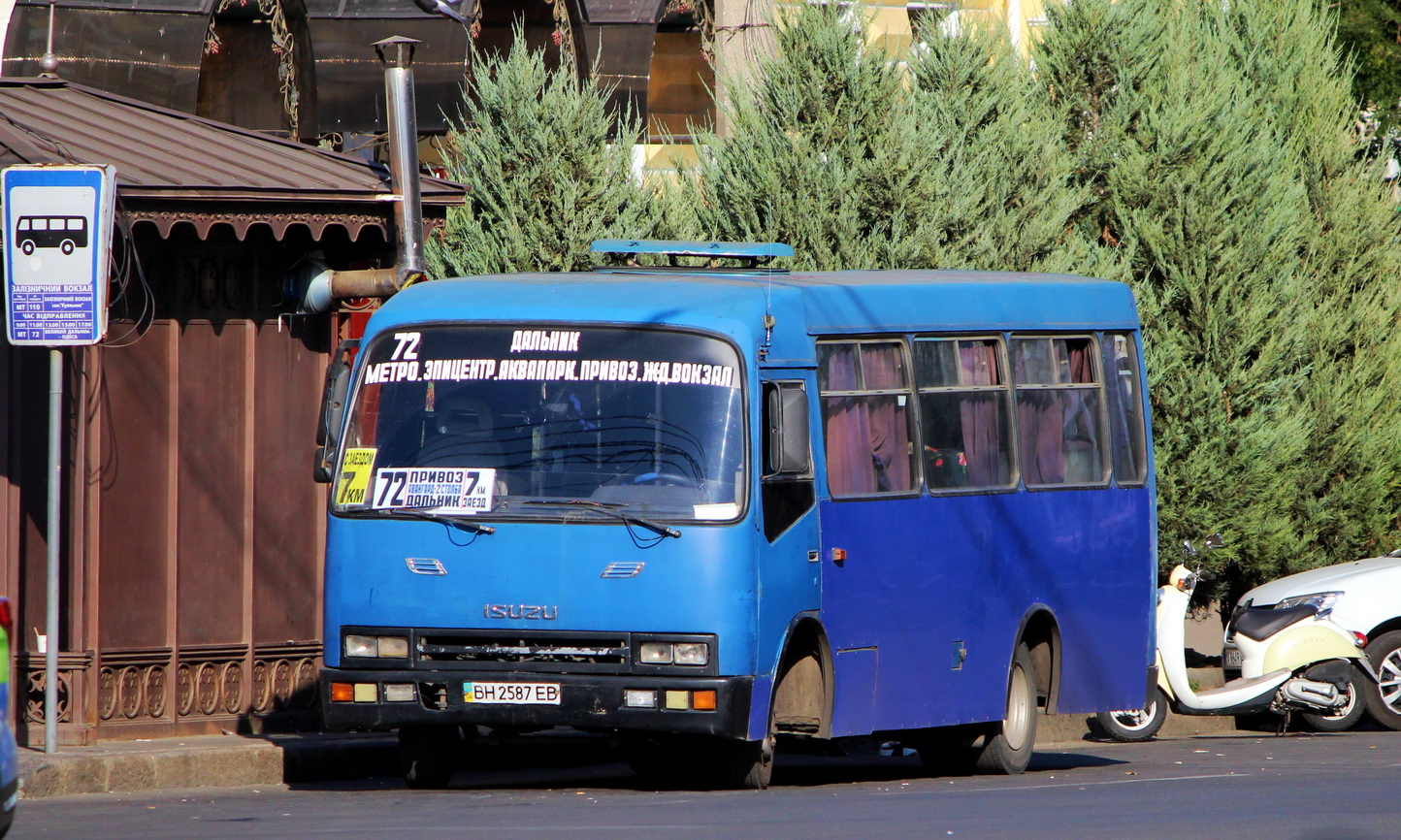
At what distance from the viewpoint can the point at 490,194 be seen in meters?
16.7

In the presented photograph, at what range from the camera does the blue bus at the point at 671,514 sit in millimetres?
10156

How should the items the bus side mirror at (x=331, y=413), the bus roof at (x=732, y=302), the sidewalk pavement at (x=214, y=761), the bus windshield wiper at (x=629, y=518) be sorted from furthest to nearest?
the bus side mirror at (x=331, y=413) < the bus roof at (x=732, y=302) < the sidewalk pavement at (x=214, y=761) < the bus windshield wiper at (x=629, y=518)

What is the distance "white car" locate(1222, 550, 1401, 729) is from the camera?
16.2m

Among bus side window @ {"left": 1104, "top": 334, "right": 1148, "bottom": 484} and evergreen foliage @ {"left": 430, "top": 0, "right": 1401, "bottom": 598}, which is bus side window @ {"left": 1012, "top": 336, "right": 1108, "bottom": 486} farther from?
evergreen foliage @ {"left": 430, "top": 0, "right": 1401, "bottom": 598}

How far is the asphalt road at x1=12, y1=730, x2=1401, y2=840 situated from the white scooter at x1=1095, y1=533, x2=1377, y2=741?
2447mm

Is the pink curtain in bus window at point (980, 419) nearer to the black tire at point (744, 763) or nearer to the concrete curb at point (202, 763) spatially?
the black tire at point (744, 763)

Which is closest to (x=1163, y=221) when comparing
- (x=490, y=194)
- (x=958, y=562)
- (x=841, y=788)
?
(x=490, y=194)

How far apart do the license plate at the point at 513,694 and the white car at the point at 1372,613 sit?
795 centimetres

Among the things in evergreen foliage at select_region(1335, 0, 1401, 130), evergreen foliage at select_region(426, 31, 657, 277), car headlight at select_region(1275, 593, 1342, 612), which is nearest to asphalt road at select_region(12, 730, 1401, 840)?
car headlight at select_region(1275, 593, 1342, 612)

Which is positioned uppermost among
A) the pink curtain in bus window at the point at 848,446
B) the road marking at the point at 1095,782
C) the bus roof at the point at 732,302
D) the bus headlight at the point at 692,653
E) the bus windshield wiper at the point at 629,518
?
the bus roof at the point at 732,302

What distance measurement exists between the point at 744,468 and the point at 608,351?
900mm

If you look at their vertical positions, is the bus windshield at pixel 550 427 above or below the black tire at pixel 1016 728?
above

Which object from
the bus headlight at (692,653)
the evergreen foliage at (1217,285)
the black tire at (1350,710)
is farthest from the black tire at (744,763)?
the evergreen foliage at (1217,285)

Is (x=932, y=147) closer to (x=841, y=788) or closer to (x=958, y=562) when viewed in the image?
(x=958, y=562)
